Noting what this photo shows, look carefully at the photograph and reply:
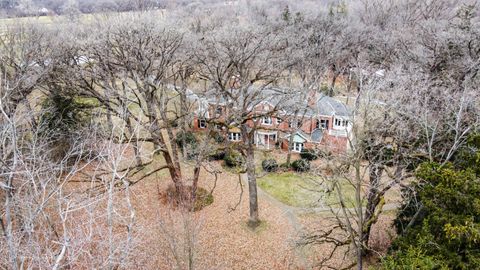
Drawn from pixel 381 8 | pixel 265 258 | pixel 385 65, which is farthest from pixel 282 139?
pixel 381 8

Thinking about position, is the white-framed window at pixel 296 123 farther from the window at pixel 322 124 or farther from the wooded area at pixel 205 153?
the window at pixel 322 124

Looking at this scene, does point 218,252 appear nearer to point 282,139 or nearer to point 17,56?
point 282,139

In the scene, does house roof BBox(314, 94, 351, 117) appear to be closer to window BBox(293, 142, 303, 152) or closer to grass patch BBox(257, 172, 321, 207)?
window BBox(293, 142, 303, 152)

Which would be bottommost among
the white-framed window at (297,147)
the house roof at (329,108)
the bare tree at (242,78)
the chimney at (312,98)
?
the white-framed window at (297,147)

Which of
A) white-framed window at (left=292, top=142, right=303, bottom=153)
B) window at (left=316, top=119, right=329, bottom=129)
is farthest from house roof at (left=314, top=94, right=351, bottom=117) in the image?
white-framed window at (left=292, top=142, right=303, bottom=153)

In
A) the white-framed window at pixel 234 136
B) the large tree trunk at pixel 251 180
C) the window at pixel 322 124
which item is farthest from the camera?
the white-framed window at pixel 234 136

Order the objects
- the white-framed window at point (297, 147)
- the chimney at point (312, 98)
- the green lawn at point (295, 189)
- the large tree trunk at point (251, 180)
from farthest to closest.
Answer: the white-framed window at point (297, 147) → the chimney at point (312, 98) → the green lawn at point (295, 189) → the large tree trunk at point (251, 180)

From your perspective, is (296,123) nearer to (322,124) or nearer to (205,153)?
(322,124)

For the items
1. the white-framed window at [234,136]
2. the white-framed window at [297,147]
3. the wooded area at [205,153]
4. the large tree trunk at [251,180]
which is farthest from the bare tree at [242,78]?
the white-framed window at [234,136]

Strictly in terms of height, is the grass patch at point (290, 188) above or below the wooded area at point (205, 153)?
below

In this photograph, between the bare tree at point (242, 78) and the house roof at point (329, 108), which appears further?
the house roof at point (329, 108)
